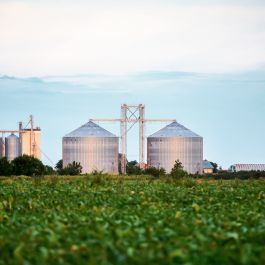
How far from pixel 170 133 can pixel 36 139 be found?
36.0 m

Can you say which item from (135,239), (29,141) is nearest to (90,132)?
(29,141)

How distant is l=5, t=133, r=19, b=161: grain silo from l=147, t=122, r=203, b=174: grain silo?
33.8 m

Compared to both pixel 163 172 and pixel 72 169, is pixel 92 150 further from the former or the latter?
pixel 163 172

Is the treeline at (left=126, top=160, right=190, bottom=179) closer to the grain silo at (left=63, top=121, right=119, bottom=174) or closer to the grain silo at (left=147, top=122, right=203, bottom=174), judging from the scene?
the grain silo at (left=147, top=122, right=203, bottom=174)

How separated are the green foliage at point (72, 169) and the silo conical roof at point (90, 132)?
3696 millimetres

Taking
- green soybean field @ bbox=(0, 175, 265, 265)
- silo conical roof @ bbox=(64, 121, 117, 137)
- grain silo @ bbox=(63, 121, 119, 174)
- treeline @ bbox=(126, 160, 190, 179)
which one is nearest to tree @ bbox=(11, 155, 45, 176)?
grain silo @ bbox=(63, 121, 119, 174)

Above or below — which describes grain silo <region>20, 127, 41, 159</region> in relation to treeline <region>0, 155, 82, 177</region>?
above

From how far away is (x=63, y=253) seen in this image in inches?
411

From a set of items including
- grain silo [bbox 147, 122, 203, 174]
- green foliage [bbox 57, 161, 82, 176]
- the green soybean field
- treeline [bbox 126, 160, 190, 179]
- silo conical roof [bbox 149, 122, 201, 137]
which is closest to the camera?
the green soybean field

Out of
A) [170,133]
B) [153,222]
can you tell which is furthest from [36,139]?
[153,222]

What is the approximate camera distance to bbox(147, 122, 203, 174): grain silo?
107125 millimetres

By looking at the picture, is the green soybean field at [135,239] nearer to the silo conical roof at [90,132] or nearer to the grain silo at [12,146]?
the silo conical roof at [90,132]

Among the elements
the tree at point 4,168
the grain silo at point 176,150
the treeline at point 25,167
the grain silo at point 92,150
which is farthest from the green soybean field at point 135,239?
the grain silo at point 176,150

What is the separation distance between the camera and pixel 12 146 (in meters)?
136
